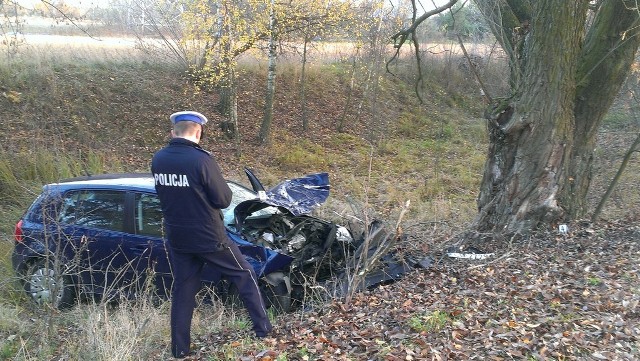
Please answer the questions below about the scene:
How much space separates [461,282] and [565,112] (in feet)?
9.96

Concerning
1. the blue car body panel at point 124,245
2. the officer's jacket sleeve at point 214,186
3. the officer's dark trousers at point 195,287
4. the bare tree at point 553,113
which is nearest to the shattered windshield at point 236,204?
Answer: the blue car body panel at point 124,245

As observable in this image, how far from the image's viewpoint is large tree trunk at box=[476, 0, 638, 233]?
7.18m

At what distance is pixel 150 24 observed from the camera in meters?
19.0

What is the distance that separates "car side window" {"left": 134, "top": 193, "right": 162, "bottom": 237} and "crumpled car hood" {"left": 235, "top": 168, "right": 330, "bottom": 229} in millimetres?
951

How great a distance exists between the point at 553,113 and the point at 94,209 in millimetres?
5824

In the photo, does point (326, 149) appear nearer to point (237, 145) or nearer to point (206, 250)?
point (237, 145)

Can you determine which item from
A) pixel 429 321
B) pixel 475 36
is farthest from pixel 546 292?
pixel 475 36

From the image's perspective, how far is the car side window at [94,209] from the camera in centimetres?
679

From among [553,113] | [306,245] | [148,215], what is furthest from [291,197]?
[553,113]

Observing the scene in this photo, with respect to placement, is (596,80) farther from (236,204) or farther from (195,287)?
(195,287)

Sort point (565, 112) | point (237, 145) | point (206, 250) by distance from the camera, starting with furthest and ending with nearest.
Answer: point (237, 145), point (565, 112), point (206, 250)

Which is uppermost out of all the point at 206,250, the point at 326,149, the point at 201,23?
the point at 201,23

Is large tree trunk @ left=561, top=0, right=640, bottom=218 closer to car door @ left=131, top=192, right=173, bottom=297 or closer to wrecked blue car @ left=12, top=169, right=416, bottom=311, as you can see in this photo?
wrecked blue car @ left=12, top=169, right=416, bottom=311

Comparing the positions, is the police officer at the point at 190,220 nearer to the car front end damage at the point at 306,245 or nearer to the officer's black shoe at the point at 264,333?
the officer's black shoe at the point at 264,333
